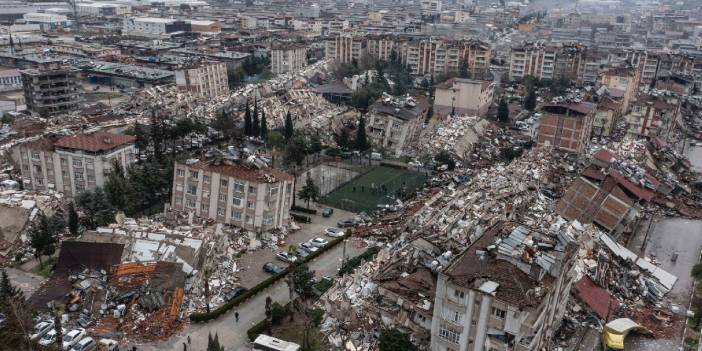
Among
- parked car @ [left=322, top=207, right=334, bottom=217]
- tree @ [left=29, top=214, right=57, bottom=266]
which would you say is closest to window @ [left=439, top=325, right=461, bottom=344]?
parked car @ [left=322, top=207, right=334, bottom=217]

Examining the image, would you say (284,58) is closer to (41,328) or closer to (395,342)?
(41,328)

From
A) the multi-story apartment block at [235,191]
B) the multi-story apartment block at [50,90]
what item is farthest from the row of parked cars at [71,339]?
the multi-story apartment block at [50,90]

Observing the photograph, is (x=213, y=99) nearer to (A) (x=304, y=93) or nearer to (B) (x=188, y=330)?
(A) (x=304, y=93)

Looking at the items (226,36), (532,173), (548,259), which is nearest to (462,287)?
(548,259)

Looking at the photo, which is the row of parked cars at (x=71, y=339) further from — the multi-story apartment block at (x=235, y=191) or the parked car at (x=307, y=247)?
the parked car at (x=307, y=247)

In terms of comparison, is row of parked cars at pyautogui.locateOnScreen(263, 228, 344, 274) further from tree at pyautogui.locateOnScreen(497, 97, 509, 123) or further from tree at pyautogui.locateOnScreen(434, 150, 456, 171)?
tree at pyautogui.locateOnScreen(497, 97, 509, 123)

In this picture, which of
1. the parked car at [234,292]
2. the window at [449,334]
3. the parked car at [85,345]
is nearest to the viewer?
the window at [449,334]
